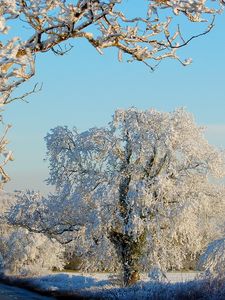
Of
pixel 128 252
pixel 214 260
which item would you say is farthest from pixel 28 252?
pixel 214 260

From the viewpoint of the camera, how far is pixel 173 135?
27.2 meters

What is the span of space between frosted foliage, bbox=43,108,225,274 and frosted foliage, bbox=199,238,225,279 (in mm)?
5682

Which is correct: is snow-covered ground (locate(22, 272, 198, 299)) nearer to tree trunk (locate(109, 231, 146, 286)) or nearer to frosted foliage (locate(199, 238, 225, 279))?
tree trunk (locate(109, 231, 146, 286))

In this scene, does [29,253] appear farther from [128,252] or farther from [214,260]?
[214,260]

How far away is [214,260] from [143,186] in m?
7.06

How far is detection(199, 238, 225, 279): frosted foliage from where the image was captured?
730 inches

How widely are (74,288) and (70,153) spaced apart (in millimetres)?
6956

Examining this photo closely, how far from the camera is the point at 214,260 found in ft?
63.2

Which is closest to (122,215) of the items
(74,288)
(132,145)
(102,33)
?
(132,145)

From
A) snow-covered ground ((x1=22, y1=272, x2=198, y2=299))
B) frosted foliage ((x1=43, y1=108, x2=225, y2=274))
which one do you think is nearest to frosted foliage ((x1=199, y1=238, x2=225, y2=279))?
snow-covered ground ((x1=22, y1=272, x2=198, y2=299))

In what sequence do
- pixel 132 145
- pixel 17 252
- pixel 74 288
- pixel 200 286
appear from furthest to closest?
pixel 17 252
pixel 74 288
pixel 132 145
pixel 200 286

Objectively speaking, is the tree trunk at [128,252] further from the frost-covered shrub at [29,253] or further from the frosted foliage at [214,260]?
the frost-covered shrub at [29,253]

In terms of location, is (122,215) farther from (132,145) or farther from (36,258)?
(36,258)

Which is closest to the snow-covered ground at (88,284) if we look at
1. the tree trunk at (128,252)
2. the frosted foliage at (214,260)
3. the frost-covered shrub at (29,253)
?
the tree trunk at (128,252)
